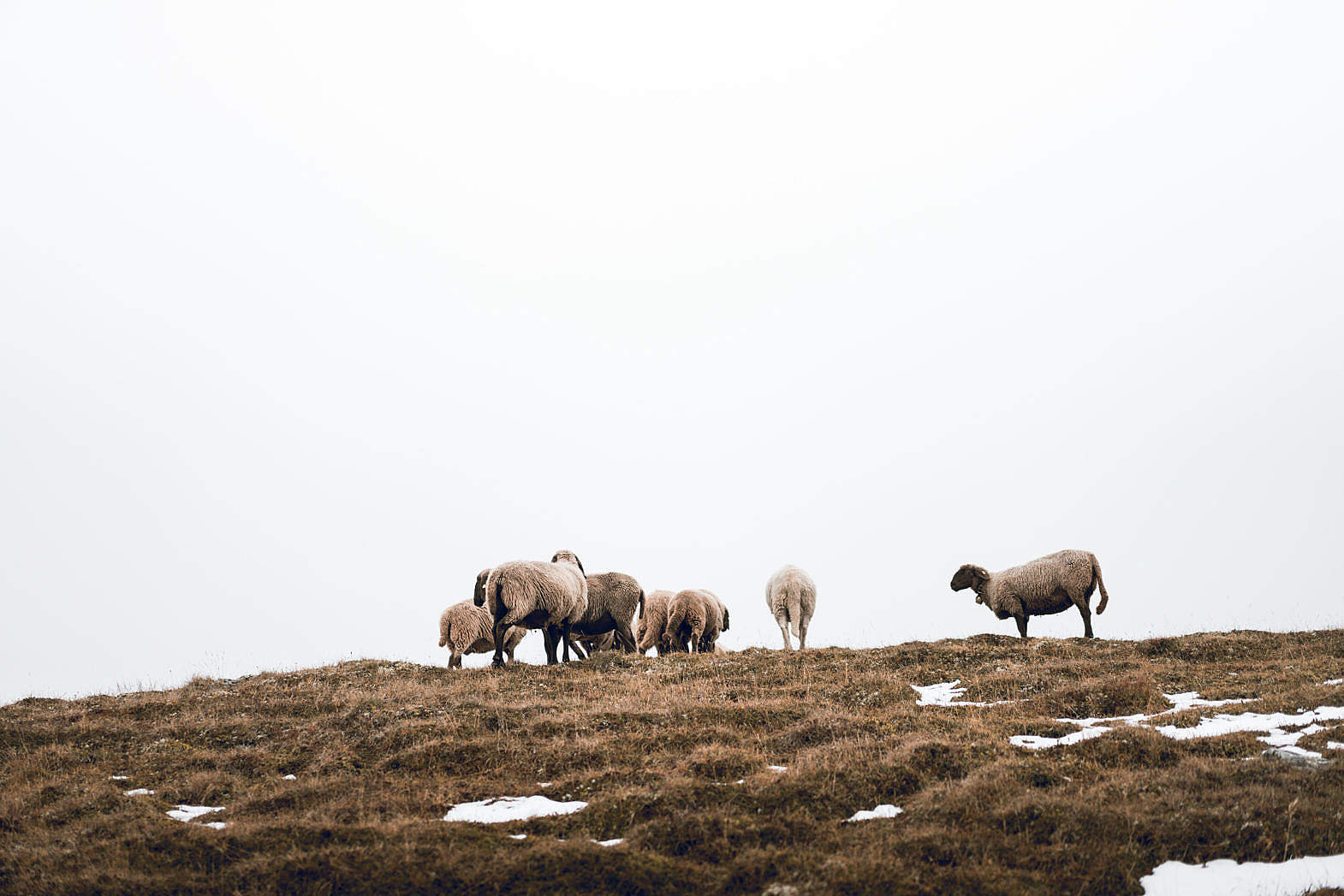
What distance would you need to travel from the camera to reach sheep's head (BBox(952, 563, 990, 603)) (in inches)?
1077

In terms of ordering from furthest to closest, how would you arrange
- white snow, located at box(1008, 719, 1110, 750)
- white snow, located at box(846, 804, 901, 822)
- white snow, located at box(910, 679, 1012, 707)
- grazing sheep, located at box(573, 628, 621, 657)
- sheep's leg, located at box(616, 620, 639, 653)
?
grazing sheep, located at box(573, 628, 621, 657)
sheep's leg, located at box(616, 620, 639, 653)
white snow, located at box(910, 679, 1012, 707)
white snow, located at box(1008, 719, 1110, 750)
white snow, located at box(846, 804, 901, 822)

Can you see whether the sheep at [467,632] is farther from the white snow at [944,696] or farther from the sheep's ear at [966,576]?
the sheep's ear at [966,576]

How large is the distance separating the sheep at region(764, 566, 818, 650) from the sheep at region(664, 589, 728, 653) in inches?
85.5

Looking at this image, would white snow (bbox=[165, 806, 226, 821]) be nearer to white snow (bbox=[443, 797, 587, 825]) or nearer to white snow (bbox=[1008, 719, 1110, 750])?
white snow (bbox=[443, 797, 587, 825])

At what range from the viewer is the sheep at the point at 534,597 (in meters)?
19.6

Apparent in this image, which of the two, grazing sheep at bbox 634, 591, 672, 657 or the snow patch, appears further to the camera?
grazing sheep at bbox 634, 591, 672, 657

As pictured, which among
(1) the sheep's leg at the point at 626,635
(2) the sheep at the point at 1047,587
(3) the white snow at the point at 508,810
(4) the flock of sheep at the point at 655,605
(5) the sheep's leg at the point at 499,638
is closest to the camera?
(3) the white snow at the point at 508,810

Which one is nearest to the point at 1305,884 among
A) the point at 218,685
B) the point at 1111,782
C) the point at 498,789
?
the point at 1111,782

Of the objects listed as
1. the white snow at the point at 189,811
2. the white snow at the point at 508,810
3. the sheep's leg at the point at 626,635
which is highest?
the sheep's leg at the point at 626,635

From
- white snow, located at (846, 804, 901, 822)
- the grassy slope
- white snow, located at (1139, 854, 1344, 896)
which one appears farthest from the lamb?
white snow, located at (1139, 854, 1344, 896)

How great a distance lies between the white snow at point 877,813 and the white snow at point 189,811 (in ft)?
22.1

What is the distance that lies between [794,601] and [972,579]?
5674mm

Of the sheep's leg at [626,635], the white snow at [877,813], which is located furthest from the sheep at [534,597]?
the white snow at [877,813]

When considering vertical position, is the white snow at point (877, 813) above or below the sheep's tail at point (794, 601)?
below
